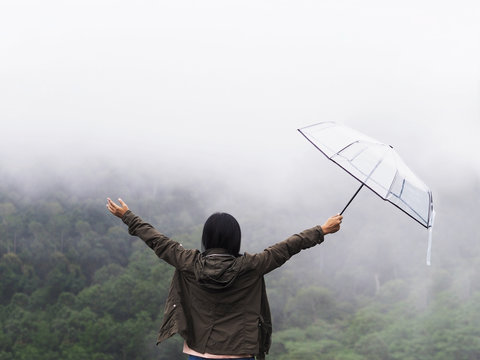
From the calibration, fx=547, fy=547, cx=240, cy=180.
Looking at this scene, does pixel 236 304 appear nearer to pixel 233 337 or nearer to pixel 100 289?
pixel 233 337

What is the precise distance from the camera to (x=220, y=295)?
6.30ft

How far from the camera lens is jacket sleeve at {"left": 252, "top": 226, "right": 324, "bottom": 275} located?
1.89 meters

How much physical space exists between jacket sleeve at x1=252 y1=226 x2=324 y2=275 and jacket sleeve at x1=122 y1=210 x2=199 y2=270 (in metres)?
0.23

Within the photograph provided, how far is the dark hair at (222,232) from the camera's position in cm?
190

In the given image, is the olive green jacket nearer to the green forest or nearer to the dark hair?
the dark hair

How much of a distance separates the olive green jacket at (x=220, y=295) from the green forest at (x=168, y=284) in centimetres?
3586

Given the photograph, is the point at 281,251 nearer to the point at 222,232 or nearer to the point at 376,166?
the point at 222,232

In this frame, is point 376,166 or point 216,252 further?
point 376,166

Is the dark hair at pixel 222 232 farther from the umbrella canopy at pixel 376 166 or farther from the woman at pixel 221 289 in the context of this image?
the umbrella canopy at pixel 376 166

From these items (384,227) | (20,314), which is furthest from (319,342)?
(384,227)

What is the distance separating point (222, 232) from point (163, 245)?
0.76 feet

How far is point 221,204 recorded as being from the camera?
269 feet

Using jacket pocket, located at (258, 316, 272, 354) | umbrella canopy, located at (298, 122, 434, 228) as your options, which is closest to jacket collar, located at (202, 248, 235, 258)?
jacket pocket, located at (258, 316, 272, 354)

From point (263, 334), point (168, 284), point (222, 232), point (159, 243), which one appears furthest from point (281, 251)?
point (168, 284)
